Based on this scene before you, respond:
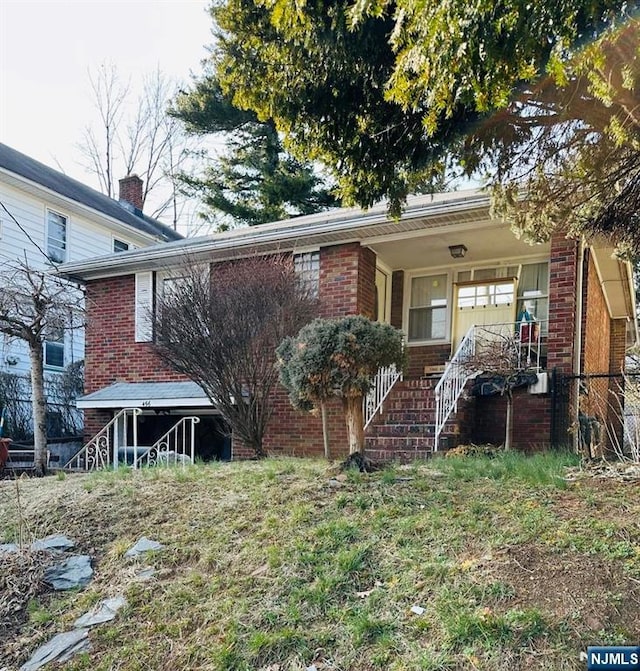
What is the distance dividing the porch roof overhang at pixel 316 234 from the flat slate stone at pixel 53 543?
5399 millimetres

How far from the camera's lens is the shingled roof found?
16969mm

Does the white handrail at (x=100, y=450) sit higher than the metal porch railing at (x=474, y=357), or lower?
lower

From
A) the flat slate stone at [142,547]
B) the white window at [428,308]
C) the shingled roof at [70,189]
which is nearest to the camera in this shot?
the flat slate stone at [142,547]

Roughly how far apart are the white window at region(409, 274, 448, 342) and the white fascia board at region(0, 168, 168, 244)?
1073cm

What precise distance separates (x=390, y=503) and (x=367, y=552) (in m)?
0.81

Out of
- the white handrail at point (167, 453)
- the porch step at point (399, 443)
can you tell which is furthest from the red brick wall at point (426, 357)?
the white handrail at point (167, 453)

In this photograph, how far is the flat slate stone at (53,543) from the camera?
4.99 metres

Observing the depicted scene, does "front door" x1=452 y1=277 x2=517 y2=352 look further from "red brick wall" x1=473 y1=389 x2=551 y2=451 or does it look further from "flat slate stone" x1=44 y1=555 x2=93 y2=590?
"flat slate stone" x1=44 y1=555 x2=93 y2=590

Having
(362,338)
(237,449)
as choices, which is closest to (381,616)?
(362,338)

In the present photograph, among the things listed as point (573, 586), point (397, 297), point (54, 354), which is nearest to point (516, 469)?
point (573, 586)

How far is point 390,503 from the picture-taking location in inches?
A: 194

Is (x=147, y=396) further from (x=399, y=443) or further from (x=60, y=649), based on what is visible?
(x=60, y=649)

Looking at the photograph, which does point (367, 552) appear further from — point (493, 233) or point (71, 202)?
point (71, 202)

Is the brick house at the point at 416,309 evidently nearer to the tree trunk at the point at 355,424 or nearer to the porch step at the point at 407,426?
the porch step at the point at 407,426
